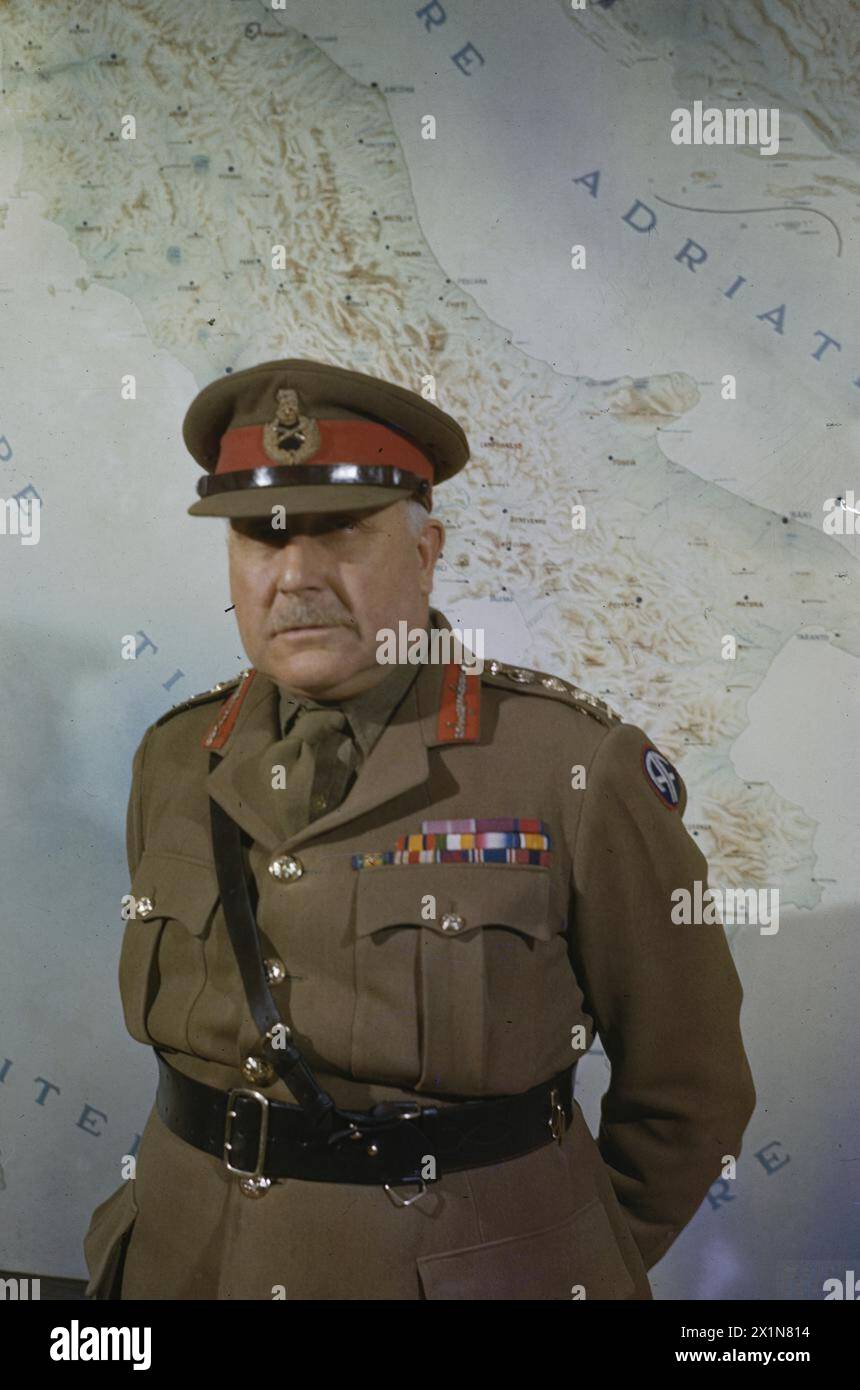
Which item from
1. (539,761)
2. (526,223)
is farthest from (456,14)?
(539,761)

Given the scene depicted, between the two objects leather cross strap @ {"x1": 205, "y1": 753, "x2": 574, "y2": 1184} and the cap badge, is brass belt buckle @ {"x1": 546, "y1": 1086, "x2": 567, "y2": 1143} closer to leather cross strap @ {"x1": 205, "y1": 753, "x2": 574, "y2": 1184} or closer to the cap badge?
leather cross strap @ {"x1": 205, "y1": 753, "x2": 574, "y2": 1184}

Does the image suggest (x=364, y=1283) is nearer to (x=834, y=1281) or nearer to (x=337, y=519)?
(x=337, y=519)

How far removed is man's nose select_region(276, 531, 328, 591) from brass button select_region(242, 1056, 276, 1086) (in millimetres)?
498

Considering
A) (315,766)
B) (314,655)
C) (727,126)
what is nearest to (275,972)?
(315,766)

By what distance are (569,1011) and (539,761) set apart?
11.1 inches

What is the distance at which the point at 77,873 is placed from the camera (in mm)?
1864

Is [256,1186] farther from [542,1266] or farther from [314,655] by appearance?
[314,655]

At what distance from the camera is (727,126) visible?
1694mm

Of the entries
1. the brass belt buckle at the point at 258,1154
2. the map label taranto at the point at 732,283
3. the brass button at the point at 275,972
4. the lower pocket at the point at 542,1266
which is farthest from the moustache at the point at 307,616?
the map label taranto at the point at 732,283

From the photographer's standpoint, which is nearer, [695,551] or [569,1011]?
[569,1011]

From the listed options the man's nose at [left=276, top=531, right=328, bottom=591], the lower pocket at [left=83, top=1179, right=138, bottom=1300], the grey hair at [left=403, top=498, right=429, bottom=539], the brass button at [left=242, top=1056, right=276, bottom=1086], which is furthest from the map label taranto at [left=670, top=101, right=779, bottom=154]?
the lower pocket at [left=83, top=1179, right=138, bottom=1300]

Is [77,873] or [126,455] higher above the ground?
[126,455]

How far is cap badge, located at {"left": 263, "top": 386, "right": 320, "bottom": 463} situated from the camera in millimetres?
1294

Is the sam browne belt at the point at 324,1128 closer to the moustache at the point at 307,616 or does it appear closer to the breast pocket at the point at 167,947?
the breast pocket at the point at 167,947
